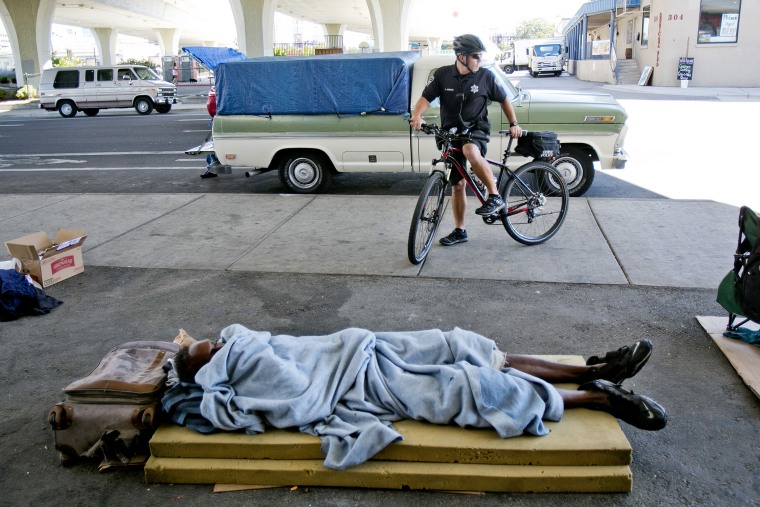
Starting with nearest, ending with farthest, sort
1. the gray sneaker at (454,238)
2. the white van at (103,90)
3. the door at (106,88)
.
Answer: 1. the gray sneaker at (454,238)
2. the white van at (103,90)
3. the door at (106,88)

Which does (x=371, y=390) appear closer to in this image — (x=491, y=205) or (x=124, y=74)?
(x=491, y=205)

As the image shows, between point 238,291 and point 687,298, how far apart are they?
3.70m

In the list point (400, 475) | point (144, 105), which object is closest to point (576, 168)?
point (400, 475)

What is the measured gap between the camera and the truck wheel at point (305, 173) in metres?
9.45

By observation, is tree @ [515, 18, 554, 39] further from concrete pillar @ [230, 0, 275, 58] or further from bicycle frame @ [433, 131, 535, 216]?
bicycle frame @ [433, 131, 535, 216]

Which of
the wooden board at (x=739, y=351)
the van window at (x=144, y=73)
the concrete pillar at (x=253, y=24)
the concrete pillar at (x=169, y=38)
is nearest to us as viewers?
the wooden board at (x=739, y=351)

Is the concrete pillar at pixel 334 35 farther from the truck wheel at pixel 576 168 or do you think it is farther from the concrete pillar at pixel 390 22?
the truck wheel at pixel 576 168

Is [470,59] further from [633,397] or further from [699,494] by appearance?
[699,494]

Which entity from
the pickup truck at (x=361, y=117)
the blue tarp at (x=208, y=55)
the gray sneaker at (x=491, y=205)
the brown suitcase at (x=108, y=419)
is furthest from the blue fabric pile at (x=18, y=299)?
the blue tarp at (x=208, y=55)

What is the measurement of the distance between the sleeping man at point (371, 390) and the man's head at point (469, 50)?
11.0 feet

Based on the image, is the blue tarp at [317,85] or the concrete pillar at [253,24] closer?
the blue tarp at [317,85]

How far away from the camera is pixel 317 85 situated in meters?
8.91

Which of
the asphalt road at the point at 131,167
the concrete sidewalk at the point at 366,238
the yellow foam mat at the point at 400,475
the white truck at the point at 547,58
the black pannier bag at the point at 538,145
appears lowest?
the yellow foam mat at the point at 400,475

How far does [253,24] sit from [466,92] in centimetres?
2758
